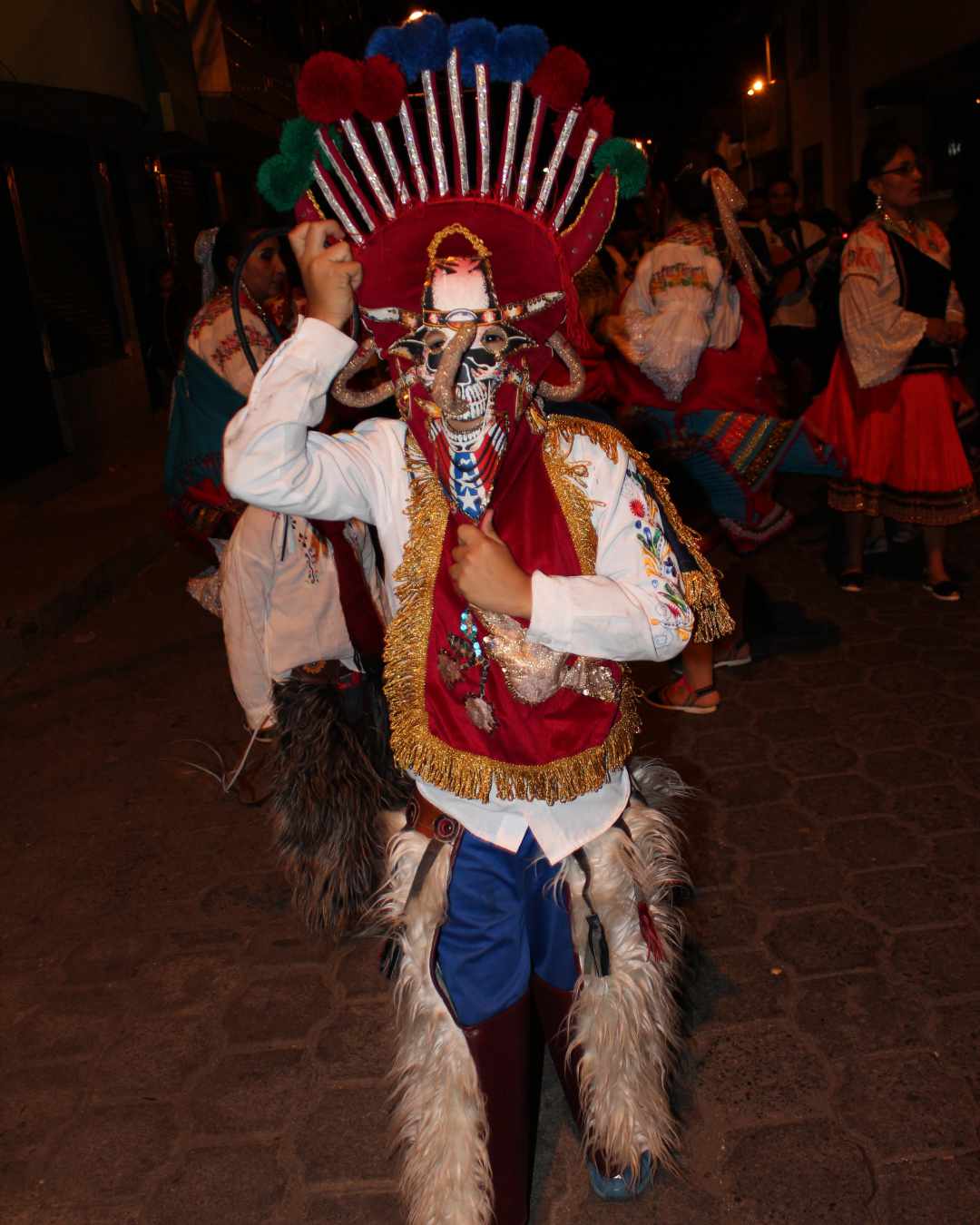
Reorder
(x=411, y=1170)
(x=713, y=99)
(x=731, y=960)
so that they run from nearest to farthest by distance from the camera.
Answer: (x=411, y=1170) < (x=731, y=960) < (x=713, y=99)

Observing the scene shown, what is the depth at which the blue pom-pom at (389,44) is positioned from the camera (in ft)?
6.09

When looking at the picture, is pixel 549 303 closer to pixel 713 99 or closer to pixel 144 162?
pixel 144 162

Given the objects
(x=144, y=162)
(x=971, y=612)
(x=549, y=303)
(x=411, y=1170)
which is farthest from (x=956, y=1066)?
(x=144, y=162)

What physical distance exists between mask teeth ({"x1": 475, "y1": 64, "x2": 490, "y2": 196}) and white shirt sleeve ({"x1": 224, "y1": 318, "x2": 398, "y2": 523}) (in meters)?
0.40

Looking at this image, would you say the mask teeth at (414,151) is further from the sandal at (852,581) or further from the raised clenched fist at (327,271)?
the sandal at (852,581)

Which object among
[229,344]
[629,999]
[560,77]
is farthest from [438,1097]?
[229,344]

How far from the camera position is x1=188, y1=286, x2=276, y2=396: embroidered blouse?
368 centimetres

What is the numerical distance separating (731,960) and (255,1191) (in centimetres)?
143

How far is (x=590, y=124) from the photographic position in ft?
6.47

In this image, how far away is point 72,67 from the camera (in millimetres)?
11133

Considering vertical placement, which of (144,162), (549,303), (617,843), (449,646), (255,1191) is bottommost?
(255,1191)

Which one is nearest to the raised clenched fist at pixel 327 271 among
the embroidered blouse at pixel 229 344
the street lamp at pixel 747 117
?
the embroidered blouse at pixel 229 344

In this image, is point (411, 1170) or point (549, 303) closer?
point (549, 303)

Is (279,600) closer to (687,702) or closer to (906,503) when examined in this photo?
(687,702)
